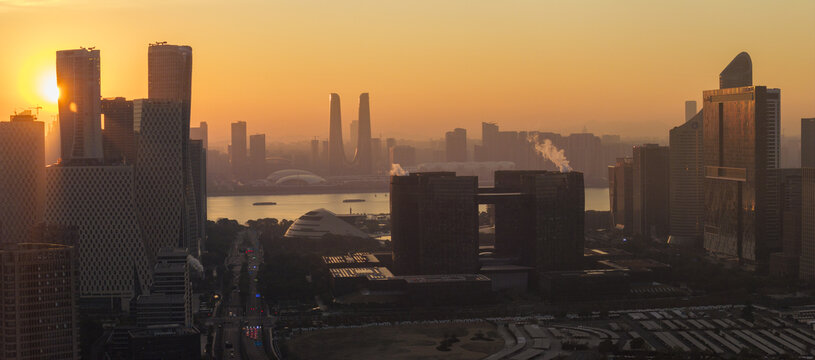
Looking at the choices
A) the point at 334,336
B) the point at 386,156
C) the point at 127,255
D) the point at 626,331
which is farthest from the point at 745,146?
the point at 386,156

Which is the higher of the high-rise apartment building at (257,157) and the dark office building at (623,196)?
the high-rise apartment building at (257,157)

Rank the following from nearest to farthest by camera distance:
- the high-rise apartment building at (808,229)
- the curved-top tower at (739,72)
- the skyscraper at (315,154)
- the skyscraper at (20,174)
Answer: the high-rise apartment building at (808,229) → the skyscraper at (20,174) → the curved-top tower at (739,72) → the skyscraper at (315,154)

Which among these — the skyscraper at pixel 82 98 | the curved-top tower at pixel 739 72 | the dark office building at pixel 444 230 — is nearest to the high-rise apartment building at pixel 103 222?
the skyscraper at pixel 82 98

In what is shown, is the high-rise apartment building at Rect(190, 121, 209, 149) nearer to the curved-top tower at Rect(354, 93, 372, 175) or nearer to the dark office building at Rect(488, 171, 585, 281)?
the curved-top tower at Rect(354, 93, 372, 175)

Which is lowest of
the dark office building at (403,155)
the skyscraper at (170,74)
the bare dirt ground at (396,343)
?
the bare dirt ground at (396,343)

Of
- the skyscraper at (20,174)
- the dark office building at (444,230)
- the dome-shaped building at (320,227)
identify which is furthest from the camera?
the dome-shaped building at (320,227)

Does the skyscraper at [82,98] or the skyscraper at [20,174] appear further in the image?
the skyscraper at [20,174]

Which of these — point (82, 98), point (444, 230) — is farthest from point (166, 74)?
point (444, 230)

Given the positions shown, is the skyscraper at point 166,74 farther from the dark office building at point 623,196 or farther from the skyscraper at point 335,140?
the skyscraper at point 335,140

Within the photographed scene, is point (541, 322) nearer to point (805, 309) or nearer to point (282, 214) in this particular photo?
point (805, 309)
